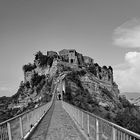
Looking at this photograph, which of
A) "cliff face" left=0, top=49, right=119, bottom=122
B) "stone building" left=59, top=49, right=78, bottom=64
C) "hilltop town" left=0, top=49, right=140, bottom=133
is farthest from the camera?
"stone building" left=59, top=49, right=78, bottom=64

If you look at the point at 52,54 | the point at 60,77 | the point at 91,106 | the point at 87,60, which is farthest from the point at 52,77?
the point at 87,60

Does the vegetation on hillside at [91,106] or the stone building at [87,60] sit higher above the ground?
the stone building at [87,60]

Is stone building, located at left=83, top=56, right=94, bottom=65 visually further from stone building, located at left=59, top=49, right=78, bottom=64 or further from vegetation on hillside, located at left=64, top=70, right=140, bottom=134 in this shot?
vegetation on hillside, located at left=64, top=70, right=140, bottom=134

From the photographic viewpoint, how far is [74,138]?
668cm

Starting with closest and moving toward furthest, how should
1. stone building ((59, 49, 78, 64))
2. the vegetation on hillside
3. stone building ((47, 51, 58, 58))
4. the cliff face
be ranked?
1. the vegetation on hillside
2. the cliff face
3. stone building ((59, 49, 78, 64))
4. stone building ((47, 51, 58, 58))

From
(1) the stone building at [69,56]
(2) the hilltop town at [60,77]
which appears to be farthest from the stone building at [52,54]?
(1) the stone building at [69,56]

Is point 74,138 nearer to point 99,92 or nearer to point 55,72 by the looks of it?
point 55,72

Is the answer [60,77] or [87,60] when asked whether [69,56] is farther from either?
[60,77]

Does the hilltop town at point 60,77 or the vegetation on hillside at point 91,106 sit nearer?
the vegetation on hillside at point 91,106

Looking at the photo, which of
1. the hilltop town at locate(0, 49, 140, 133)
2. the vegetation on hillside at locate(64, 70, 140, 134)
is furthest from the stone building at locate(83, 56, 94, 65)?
the vegetation on hillside at locate(64, 70, 140, 134)

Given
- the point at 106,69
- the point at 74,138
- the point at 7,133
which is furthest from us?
the point at 106,69

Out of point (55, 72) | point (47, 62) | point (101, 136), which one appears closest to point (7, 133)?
point (101, 136)

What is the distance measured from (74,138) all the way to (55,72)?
61.7m

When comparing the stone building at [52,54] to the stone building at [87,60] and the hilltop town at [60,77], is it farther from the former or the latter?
the stone building at [87,60]
